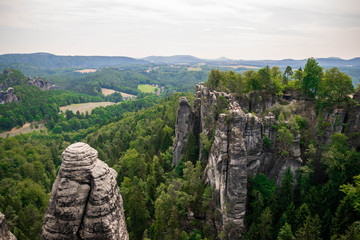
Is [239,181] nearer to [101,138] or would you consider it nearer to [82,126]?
[101,138]

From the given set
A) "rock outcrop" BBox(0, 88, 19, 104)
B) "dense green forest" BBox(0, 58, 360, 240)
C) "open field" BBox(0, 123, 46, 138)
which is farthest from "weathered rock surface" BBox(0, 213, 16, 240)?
"rock outcrop" BBox(0, 88, 19, 104)

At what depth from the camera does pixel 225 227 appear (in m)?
32.7

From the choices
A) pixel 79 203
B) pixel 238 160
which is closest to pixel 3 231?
pixel 79 203

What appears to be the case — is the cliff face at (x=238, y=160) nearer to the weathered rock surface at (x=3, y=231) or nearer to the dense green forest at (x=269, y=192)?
the dense green forest at (x=269, y=192)

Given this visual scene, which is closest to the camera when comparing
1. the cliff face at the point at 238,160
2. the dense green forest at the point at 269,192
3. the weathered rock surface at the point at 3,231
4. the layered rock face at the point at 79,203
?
the layered rock face at the point at 79,203

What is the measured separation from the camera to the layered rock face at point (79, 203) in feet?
47.5

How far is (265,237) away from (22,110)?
182 metres

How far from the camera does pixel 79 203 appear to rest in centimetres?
1460

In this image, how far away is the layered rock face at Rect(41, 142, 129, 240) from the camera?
14484mm

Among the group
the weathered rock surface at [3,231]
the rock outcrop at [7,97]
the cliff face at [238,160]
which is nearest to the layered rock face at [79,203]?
the weathered rock surface at [3,231]

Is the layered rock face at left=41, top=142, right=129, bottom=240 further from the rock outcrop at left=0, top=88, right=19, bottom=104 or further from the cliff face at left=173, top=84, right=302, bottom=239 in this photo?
the rock outcrop at left=0, top=88, right=19, bottom=104

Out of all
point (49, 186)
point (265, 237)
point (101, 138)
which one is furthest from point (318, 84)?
point (101, 138)

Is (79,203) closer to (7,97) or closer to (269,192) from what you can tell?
(269,192)

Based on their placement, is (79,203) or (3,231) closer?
(79,203)
